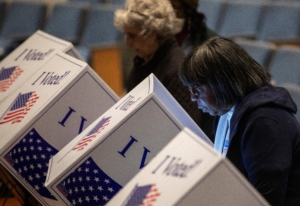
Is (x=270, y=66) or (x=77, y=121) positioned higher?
(x=77, y=121)

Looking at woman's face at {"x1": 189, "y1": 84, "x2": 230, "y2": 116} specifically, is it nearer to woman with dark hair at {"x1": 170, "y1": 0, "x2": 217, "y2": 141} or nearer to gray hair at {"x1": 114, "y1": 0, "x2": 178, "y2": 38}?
gray hair at {"x1": 114, "y1": 0, "x2": 178, "y2": 38}

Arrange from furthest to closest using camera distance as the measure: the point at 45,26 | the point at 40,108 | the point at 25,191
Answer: the point at 45,26, the point at 25,191, the point at 40,108

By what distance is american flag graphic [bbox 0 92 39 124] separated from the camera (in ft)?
4.60

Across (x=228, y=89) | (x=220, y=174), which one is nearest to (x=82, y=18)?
(x=228, y=89)

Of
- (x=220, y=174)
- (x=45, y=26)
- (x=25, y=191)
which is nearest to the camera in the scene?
(x=220, y=174)

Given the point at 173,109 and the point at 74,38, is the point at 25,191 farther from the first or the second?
the point at 74,38

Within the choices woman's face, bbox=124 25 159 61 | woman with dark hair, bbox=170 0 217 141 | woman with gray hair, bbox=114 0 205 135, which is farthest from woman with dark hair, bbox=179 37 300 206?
woman with dark hair, bbox=170 0 217 141

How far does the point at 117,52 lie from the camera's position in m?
4.45

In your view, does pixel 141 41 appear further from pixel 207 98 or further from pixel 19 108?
pixel 207 98

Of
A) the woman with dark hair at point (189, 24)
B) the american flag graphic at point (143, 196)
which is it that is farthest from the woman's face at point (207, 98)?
the woman with dark hair at point (189, 24)

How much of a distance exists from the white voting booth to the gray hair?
892 millimetres

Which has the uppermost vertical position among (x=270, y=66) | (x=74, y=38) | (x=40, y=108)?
(x=40, y=108)

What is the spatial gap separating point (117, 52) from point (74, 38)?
1.43 ft

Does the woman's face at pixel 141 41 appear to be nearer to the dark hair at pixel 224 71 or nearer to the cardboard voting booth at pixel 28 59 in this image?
the cardboard voting booth at pixel 28 59
